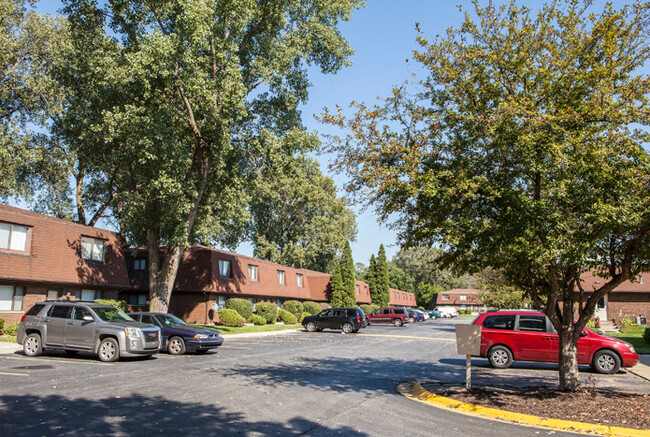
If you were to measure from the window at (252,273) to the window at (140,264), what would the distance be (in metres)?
8.49

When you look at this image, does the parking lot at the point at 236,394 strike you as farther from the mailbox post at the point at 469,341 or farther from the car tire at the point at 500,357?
the mailbox post at the point at 469,341

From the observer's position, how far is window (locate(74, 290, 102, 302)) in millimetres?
27219

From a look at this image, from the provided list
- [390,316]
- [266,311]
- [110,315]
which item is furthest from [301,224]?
[110,315]

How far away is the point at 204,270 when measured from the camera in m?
35.6

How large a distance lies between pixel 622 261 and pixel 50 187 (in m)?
40.9

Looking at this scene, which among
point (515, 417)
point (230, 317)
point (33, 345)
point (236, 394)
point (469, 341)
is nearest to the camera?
point (515, 417)

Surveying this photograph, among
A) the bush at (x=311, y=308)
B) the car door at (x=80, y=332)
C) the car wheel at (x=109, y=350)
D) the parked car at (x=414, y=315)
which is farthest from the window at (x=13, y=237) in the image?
the parked car at (x=414, y=315)

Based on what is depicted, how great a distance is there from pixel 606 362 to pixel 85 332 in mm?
16042

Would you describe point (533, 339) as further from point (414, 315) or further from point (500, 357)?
point (414, 315)

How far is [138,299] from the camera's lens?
37.6 meters

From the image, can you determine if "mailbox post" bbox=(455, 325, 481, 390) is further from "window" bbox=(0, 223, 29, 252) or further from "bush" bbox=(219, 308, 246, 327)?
"bush" bbox=(219, 308, 246, 327)

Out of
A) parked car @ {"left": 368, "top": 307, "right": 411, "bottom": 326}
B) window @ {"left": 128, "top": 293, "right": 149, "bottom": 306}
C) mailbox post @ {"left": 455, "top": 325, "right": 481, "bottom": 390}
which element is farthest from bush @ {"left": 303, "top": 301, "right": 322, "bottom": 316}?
mailbox post @ {"left": 455, "top": 325, "right": 481, "bottom": 390}

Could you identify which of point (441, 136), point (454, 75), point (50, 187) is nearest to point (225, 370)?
point (441, 136)

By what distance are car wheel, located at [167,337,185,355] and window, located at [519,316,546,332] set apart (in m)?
11.8
